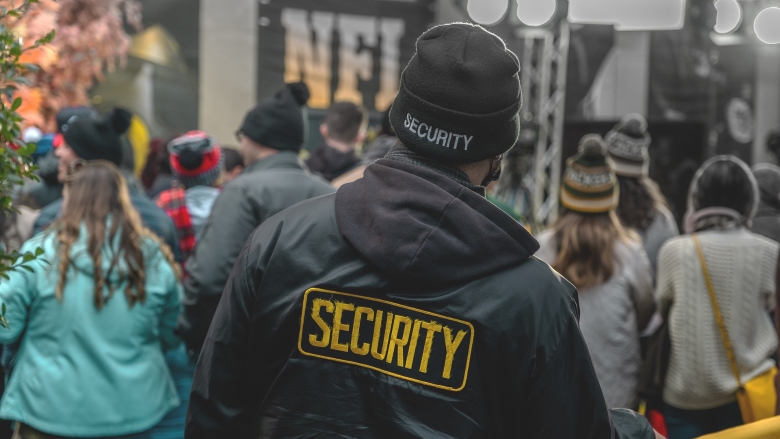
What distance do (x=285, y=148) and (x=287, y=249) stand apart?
90.6 inches

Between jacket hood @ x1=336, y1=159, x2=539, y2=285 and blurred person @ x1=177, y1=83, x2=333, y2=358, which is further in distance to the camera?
blurred person @ x1=177, y1=83, x2=333, y2=358

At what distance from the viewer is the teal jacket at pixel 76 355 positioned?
9.54ft

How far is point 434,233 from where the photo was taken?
154 centimetres

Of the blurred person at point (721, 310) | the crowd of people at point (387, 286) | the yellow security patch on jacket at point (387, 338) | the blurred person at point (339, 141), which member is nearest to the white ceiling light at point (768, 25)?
the crowd of people at point (387, 286)

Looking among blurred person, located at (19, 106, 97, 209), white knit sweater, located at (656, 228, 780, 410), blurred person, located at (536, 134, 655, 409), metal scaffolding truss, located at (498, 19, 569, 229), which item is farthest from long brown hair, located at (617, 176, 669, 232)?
metal scaffolding truss, located at (498, 19, 569, 229)

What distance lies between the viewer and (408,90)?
5.48 ft

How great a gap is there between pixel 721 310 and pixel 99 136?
2.81 metres

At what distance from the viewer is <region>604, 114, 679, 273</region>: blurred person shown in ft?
15.0

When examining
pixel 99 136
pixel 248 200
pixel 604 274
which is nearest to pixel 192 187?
pixel 99 136

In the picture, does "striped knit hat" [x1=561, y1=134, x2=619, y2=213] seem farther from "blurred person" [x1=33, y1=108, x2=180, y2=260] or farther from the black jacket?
the black jacket

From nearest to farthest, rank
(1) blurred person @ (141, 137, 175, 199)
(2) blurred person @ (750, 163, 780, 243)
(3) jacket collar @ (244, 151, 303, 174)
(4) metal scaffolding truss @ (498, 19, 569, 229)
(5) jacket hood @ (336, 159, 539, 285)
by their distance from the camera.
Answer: (5) jacket hood @ (336, 159, 539, 285), (3) jacket collar @ (244, 151, 303, 174), (2) blurred person @ (750, 163, 780, 243), (1) blurred person @ (141, 137, 175, 199), (4) metal scaffolding truss @ (498, 19, 569, 229)

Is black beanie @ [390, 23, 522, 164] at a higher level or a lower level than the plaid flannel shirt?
higher

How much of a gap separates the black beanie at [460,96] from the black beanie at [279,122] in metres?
2.25

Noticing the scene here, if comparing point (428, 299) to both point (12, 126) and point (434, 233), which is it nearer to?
point (434, 233)
